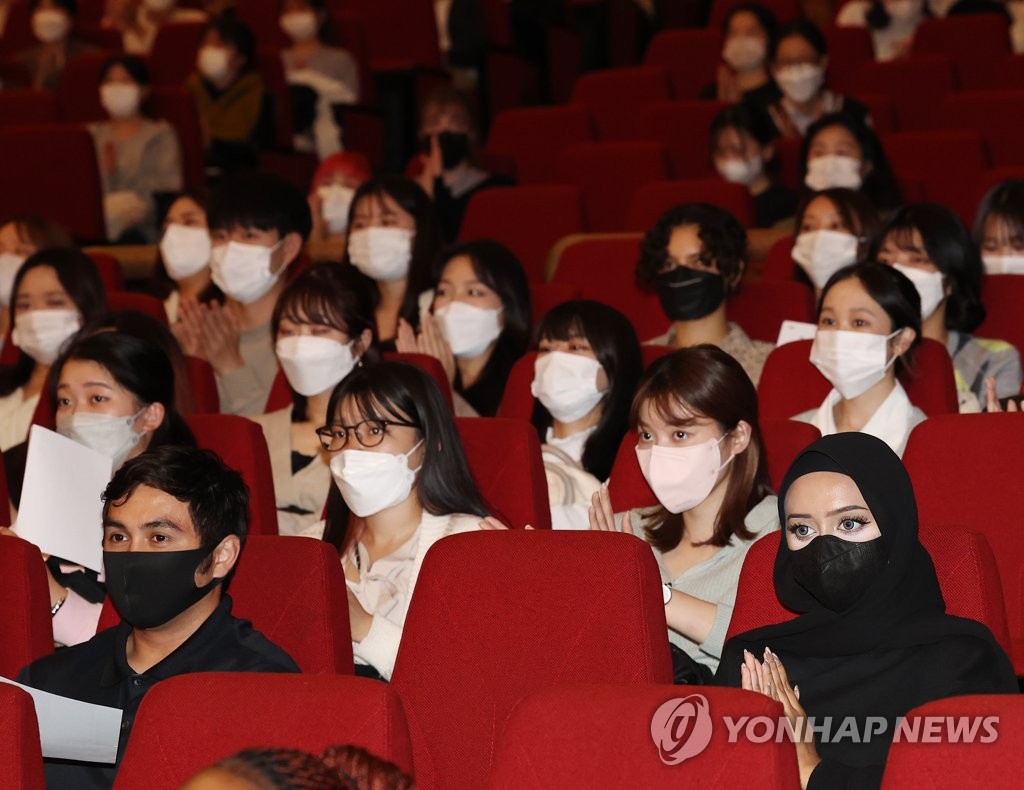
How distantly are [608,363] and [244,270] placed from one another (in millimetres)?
1478

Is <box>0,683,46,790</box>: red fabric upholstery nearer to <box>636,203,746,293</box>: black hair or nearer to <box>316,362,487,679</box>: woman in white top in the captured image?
<box>316,362,487,679</box>: woman in white top

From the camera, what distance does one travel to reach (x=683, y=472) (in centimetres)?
311

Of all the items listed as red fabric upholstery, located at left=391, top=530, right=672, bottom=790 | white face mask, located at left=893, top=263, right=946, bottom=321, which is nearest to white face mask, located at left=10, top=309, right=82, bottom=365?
red fabric upholstery, located at left=391, top=530, right=672, bottom=790

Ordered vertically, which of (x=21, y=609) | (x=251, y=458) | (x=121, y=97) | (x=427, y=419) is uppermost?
(x=121, y=97)

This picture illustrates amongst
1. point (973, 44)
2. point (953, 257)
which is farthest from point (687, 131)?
point (953, 257)

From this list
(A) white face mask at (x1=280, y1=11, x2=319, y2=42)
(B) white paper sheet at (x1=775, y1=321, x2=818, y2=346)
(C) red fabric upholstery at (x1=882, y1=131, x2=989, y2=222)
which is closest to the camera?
(B) white paper sheet at (x1=775, y1=321, x2=818, y2=346)

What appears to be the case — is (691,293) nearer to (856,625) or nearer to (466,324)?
(466,324)

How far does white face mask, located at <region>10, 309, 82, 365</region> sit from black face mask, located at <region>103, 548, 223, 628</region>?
71.6 inches

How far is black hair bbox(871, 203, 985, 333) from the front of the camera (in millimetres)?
4133

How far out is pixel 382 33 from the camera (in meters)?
8.15

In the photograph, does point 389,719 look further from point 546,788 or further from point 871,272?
point 871,272

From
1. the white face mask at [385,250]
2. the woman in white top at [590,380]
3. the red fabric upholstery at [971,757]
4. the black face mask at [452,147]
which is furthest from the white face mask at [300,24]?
the red fabric upholstery at [971,757]

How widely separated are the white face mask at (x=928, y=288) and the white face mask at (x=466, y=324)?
1070 mm

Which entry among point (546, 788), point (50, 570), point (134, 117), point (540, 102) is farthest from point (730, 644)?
point (540, 102)
